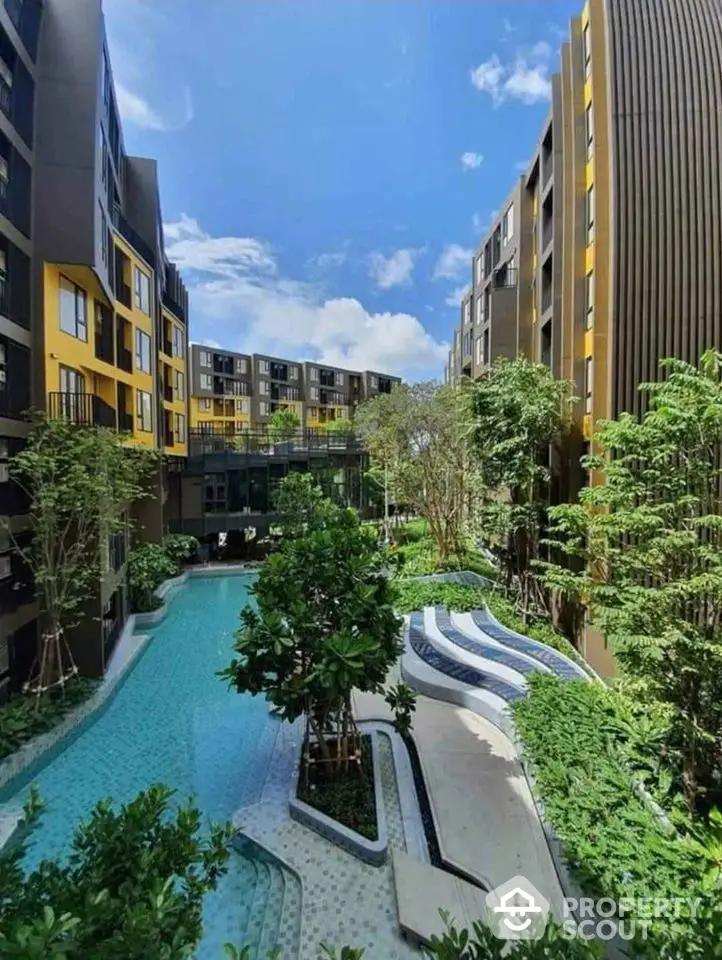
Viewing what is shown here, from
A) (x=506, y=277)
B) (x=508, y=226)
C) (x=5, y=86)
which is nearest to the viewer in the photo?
(x=5, y=86)

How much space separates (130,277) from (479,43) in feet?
39.4

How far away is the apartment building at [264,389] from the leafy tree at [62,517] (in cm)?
2905

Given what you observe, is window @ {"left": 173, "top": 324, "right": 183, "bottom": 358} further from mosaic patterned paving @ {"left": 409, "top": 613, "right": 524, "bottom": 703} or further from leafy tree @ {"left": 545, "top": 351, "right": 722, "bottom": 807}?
leafy tree @ {"left": 545, "top": 351, "right": 722, "bottom": 807}

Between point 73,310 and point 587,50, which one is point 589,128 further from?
point 73,310

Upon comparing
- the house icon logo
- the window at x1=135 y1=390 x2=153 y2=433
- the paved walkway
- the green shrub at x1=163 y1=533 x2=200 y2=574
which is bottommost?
the paved walkway

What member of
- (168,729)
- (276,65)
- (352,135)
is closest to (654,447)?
(168,729)

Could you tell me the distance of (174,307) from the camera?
20.2 m

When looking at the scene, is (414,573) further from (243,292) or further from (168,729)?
(243,292)

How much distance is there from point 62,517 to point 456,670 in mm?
8112

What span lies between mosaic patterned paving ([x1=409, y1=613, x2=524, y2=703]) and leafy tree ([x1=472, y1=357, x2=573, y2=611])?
2.95 m

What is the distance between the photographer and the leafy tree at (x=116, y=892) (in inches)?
79.2

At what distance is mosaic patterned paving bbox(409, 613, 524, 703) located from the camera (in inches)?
341

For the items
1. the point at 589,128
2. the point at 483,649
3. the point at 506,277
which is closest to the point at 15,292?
the point at 483,649

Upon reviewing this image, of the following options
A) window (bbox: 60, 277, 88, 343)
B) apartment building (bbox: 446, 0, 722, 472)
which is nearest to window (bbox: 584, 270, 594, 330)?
apartment building (bbox: 446, 0, 722, 472)
